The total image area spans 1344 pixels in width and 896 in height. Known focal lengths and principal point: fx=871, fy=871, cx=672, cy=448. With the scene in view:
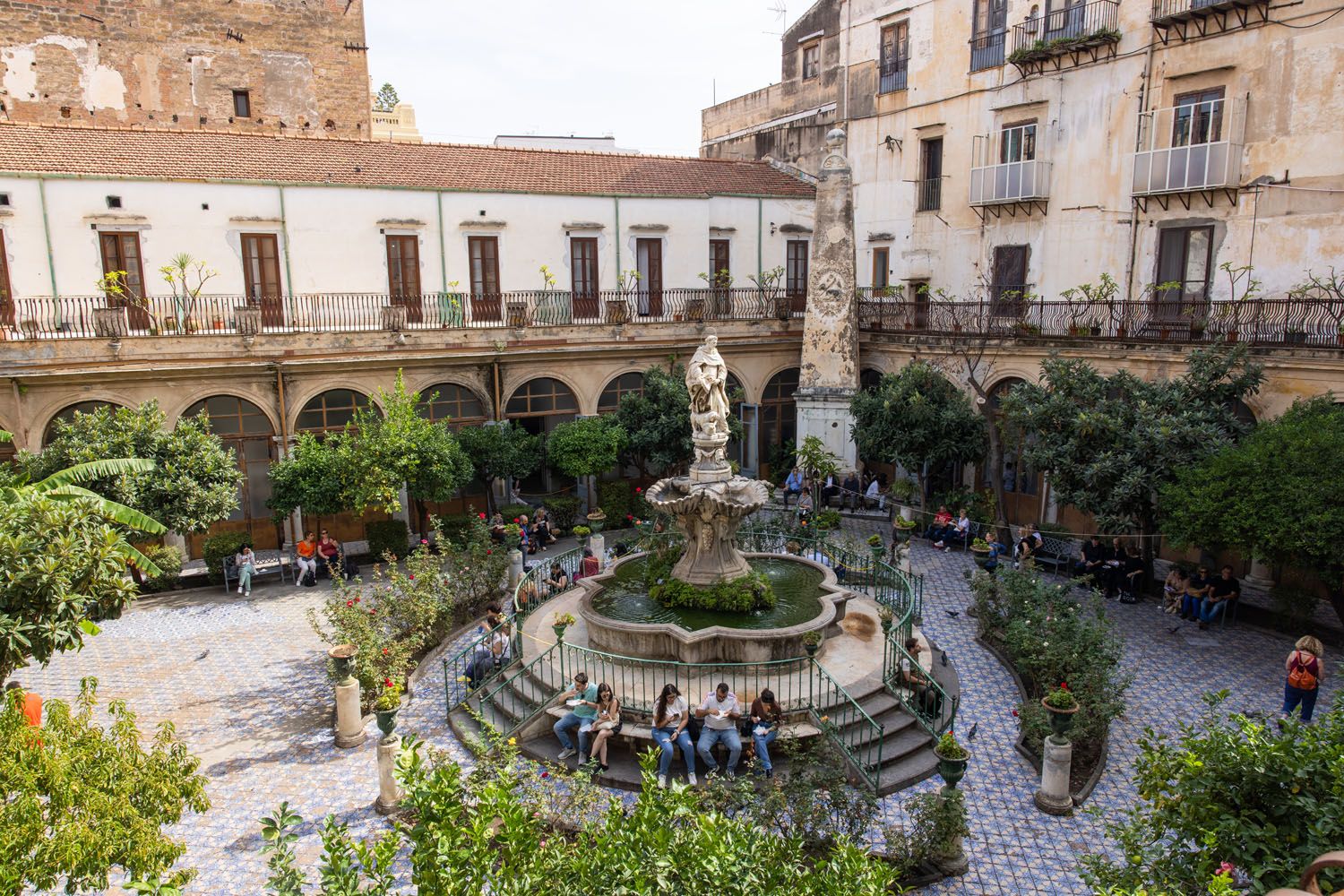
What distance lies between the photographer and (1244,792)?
189 inches

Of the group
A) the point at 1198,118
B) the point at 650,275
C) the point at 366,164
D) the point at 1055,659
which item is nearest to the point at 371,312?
the point at 366,164

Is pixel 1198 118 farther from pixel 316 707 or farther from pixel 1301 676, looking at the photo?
pixel 316 707

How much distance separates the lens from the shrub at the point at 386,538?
1842 centimetres

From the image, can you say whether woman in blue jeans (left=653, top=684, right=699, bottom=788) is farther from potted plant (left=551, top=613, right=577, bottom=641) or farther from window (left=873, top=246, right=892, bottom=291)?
window (left=873, top=246, right=892, bottom=291)

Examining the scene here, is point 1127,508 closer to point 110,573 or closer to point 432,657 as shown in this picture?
point 432,657

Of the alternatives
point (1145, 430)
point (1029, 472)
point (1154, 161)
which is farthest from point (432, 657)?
point (1154, 161)

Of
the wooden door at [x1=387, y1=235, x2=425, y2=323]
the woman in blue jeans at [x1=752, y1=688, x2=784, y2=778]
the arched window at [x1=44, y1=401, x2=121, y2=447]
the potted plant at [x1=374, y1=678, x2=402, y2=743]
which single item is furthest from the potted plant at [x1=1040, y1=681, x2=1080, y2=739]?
the arched window at [x1=44, y1=401, x2=121, y2=447]

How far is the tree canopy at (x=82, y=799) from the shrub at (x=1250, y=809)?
17.6 ft

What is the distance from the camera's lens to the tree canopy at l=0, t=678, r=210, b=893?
190 inches

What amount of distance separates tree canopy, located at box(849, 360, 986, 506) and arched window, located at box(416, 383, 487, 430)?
9.13 m

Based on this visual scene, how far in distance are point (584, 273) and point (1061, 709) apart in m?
16.6

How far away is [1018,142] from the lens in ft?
69.2

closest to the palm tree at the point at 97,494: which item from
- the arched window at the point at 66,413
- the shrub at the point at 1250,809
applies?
the arched window at the point at 66,413

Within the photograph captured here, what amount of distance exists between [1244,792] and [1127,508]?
10877 mm
